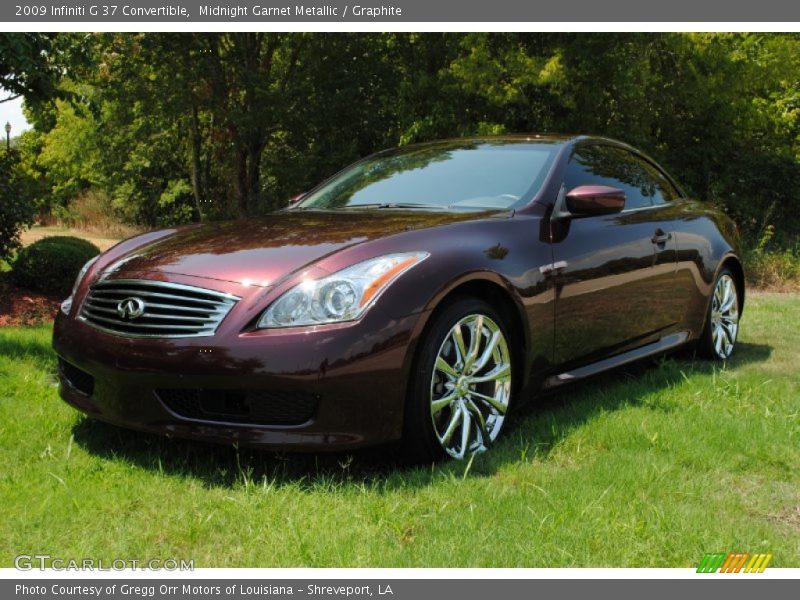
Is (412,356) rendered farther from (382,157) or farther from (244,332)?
(382,157)

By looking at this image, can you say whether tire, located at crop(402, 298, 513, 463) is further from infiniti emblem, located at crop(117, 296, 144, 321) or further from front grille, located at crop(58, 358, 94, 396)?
front grille, located at crop(58, 358, 94, 396)

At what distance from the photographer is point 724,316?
5.91m

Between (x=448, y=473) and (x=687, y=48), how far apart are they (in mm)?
11492

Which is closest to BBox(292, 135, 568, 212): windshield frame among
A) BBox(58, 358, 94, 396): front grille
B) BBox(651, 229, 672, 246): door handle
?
BBox(651, 229, 672, 246): door handle

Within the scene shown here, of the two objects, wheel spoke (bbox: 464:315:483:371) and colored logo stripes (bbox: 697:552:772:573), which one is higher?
wheel spoke (bbox: 464:315:483:371)

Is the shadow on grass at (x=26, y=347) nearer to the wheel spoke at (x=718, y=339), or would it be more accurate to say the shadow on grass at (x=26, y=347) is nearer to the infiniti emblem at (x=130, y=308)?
the infiniti emblem at (x=130, y=308)

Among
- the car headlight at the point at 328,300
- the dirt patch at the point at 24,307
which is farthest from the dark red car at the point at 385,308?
the dirt patch at the point at 24,307

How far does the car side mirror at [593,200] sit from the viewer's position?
4.17m

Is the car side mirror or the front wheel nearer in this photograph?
the car side mirror

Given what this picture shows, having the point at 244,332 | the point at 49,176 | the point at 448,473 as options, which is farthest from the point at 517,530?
the point at 49,176

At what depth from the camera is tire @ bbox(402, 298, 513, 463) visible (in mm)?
3361

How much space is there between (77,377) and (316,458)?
3.86 ft

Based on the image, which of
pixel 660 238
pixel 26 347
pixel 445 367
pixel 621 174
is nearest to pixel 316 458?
pixel 445 367

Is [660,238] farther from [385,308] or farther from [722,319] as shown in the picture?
[385,308]
